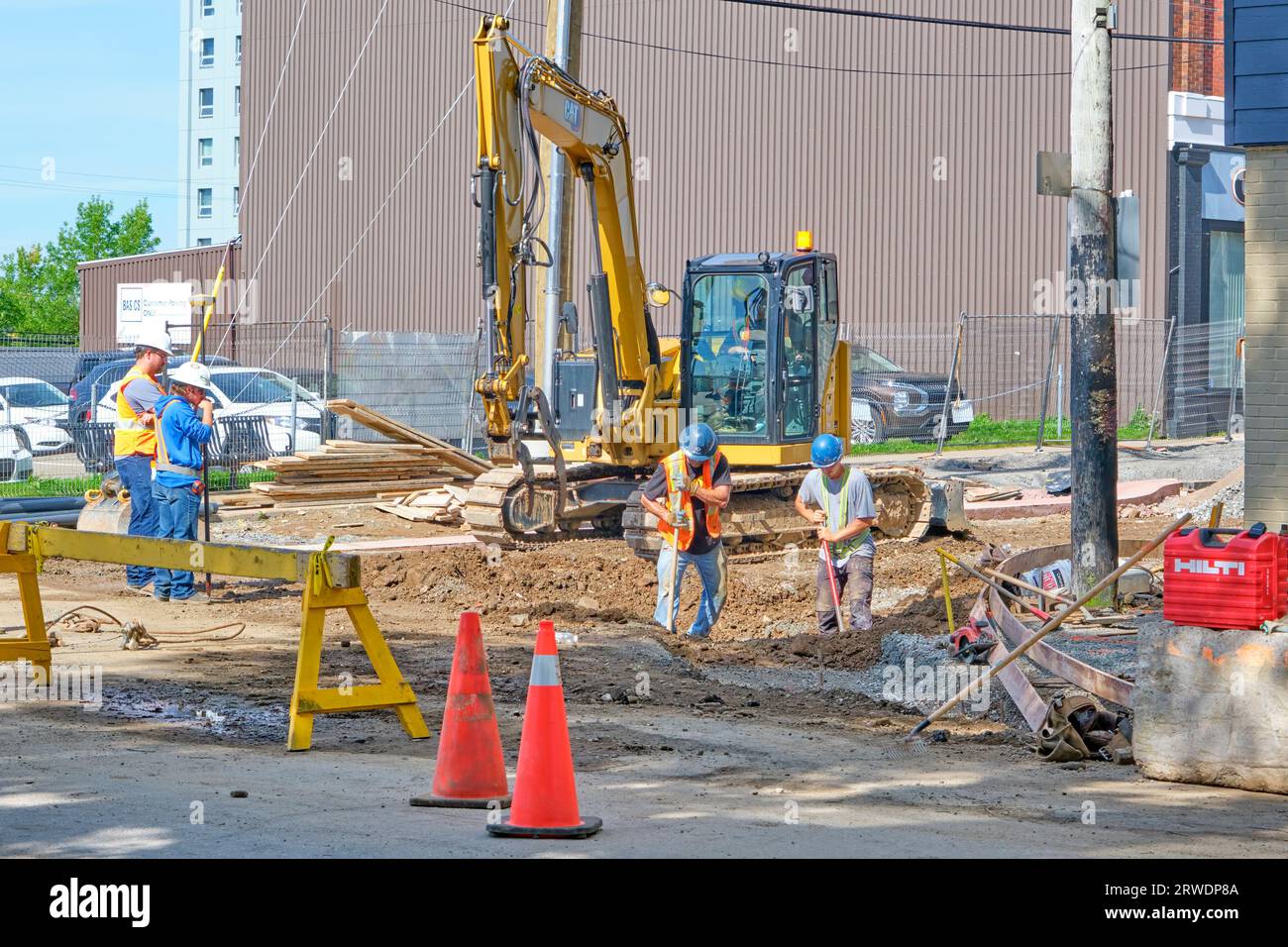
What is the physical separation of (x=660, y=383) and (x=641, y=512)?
5.46 feet

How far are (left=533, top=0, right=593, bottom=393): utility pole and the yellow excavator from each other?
11.6 inches

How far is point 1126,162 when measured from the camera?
104ft

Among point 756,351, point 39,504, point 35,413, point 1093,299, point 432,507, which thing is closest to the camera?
point 1093,299

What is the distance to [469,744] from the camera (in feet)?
22.1

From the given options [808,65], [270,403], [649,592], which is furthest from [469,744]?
[808,65]

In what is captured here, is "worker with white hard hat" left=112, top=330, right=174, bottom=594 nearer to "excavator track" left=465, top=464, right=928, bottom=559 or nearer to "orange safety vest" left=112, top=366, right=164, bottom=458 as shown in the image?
"orange safety vest" left=112, top=366, right=164, bottom=458

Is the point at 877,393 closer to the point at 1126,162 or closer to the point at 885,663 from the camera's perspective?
the point at 1126,162

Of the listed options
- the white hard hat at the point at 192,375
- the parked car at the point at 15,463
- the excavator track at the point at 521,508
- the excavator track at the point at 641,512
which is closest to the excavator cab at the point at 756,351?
the excavator track at the point at 641,512

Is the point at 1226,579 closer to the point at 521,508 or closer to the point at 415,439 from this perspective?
the point at 521,508

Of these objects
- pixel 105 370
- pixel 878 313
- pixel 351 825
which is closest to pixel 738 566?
pixel 351 825

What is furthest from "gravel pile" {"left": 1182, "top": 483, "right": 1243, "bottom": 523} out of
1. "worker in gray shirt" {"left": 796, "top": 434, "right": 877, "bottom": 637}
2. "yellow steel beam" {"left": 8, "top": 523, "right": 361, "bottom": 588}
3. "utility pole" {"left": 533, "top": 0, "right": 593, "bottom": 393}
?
"yellow steel beam" {"left": 8, "top": 523, "right": 361, "bottom": 588}

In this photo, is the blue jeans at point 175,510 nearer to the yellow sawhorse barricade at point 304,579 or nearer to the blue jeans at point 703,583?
the yellow sawhorse barricade at point 304,579

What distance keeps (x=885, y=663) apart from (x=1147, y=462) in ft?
51.1

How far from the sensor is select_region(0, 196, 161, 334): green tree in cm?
6447
